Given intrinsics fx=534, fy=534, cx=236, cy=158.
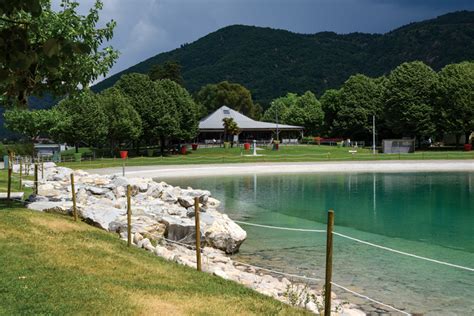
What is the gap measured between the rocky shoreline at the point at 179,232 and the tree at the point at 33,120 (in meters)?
40.0

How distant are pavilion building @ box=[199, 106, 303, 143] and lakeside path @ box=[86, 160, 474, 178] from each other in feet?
110

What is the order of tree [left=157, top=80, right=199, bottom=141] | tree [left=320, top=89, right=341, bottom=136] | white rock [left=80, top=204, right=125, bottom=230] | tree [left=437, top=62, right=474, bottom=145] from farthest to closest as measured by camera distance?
tree [left=320, top=89, right=341, bottom=136]
tree [left=437, top=62, right=474, bottom=145]
tree [left=157, top=80, right=199, bottom=141]
white rock [left=80, top=204, right=125, bottom=230]

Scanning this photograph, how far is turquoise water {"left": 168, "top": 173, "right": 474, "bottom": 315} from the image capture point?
41.7 ft

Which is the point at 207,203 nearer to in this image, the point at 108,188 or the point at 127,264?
the point at 108,188

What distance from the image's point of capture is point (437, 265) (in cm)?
1520

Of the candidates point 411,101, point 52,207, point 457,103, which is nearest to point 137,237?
point 52,207

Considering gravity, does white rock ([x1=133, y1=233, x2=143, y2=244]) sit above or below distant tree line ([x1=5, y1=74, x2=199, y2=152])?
below

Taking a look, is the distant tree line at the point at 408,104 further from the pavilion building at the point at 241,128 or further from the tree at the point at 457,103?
the pavilion building at the point at 241,128

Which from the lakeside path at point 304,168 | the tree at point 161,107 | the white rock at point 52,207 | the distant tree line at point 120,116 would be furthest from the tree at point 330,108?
the white rock at point 52,207

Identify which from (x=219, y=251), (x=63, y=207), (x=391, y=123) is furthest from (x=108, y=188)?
(x=391, y=123)

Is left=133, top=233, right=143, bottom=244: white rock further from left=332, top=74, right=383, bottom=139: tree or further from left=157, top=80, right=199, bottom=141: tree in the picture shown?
left=332, top=74, right=383, bottom=139: tree

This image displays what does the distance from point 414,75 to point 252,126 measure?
1105 inches

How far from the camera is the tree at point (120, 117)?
64938 mm

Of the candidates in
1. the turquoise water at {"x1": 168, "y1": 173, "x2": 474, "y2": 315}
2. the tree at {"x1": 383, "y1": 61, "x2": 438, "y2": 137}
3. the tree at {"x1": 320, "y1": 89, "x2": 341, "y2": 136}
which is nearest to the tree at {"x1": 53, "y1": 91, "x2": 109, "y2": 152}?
the turquoise water at {"x1": 168, "y1": 173, "x2": 474, "y2": 315}
